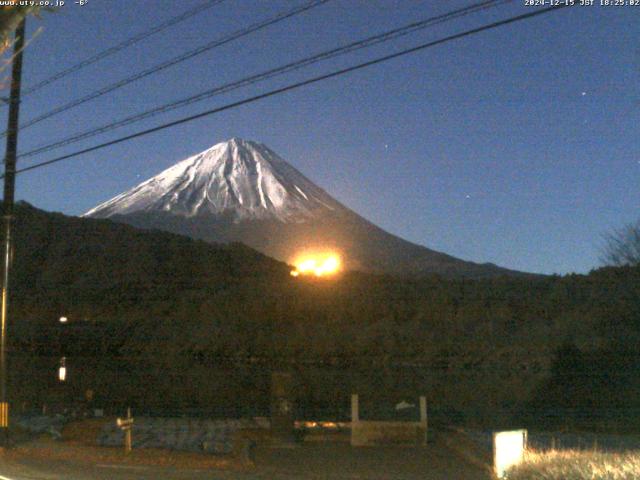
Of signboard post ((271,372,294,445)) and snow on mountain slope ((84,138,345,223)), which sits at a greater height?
snow on mountain slope ((84,138,345,223))

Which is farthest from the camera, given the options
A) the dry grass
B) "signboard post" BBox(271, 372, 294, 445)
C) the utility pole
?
the utility pole

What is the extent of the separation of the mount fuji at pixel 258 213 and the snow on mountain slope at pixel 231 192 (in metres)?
0.14

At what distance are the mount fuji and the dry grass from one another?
9287cm

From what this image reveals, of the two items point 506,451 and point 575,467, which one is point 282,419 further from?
point 575,467

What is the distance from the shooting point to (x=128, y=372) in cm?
4678

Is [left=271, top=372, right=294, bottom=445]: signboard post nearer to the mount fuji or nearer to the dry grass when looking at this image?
the dry grass

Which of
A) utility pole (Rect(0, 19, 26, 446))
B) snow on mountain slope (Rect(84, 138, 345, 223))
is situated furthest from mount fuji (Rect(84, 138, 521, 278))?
utility pole (Rect(0, 19, 26, 446))

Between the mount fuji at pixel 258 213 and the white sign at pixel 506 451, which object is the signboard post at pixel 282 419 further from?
the mount fuji at pixel 258 213

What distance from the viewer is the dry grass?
9875 mm

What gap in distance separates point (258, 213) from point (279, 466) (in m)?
110

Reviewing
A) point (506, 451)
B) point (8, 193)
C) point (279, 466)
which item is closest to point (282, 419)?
point (279, 466)

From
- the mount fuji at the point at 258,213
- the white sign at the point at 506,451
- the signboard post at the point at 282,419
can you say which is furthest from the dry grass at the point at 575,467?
the mount fuji at the point at 258,213

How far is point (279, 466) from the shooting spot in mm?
14859

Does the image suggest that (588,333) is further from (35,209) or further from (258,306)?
(35,209)
